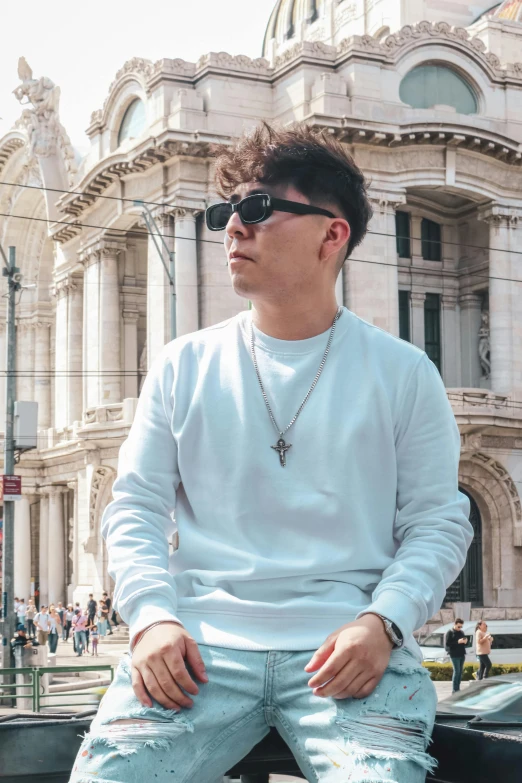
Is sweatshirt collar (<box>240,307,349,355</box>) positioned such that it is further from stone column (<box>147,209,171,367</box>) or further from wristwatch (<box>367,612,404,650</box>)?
stone column (<box>147,209,171,367</box>)

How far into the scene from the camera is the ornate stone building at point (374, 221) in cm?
3856

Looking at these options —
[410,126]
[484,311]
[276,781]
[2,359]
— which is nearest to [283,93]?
[410,126]

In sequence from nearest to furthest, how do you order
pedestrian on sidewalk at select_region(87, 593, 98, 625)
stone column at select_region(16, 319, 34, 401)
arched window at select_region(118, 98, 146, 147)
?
pedestrian on sidewalk at select_region(87, 593, 98, 625) → arched window at select_region(118, 98, 146, 147) → stone column at select_region(16, 319, 34, 401)

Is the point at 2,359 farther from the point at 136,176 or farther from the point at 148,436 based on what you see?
the point at 148,436

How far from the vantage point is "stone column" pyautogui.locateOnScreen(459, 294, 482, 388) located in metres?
43.5

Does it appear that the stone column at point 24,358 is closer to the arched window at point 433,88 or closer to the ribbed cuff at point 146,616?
the arched window at point 433,88

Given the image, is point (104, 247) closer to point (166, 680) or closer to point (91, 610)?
point (91, 610)

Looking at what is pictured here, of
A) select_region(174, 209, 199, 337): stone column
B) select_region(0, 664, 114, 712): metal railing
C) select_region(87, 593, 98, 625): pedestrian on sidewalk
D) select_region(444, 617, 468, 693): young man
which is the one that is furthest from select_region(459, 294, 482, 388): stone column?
select_region(0, 664, 114, 712): metal railing

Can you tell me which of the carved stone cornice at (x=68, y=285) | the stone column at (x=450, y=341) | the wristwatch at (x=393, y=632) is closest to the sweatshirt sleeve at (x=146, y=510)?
the wristwatch at (x=393, y=632)

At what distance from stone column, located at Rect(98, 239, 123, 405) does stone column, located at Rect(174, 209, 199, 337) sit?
6070mm

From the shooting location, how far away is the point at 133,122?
1679 inches

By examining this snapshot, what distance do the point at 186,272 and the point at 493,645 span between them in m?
15.3

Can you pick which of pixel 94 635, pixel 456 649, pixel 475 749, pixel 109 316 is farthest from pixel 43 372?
pixel 475 749

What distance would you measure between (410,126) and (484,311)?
28.1 feet
